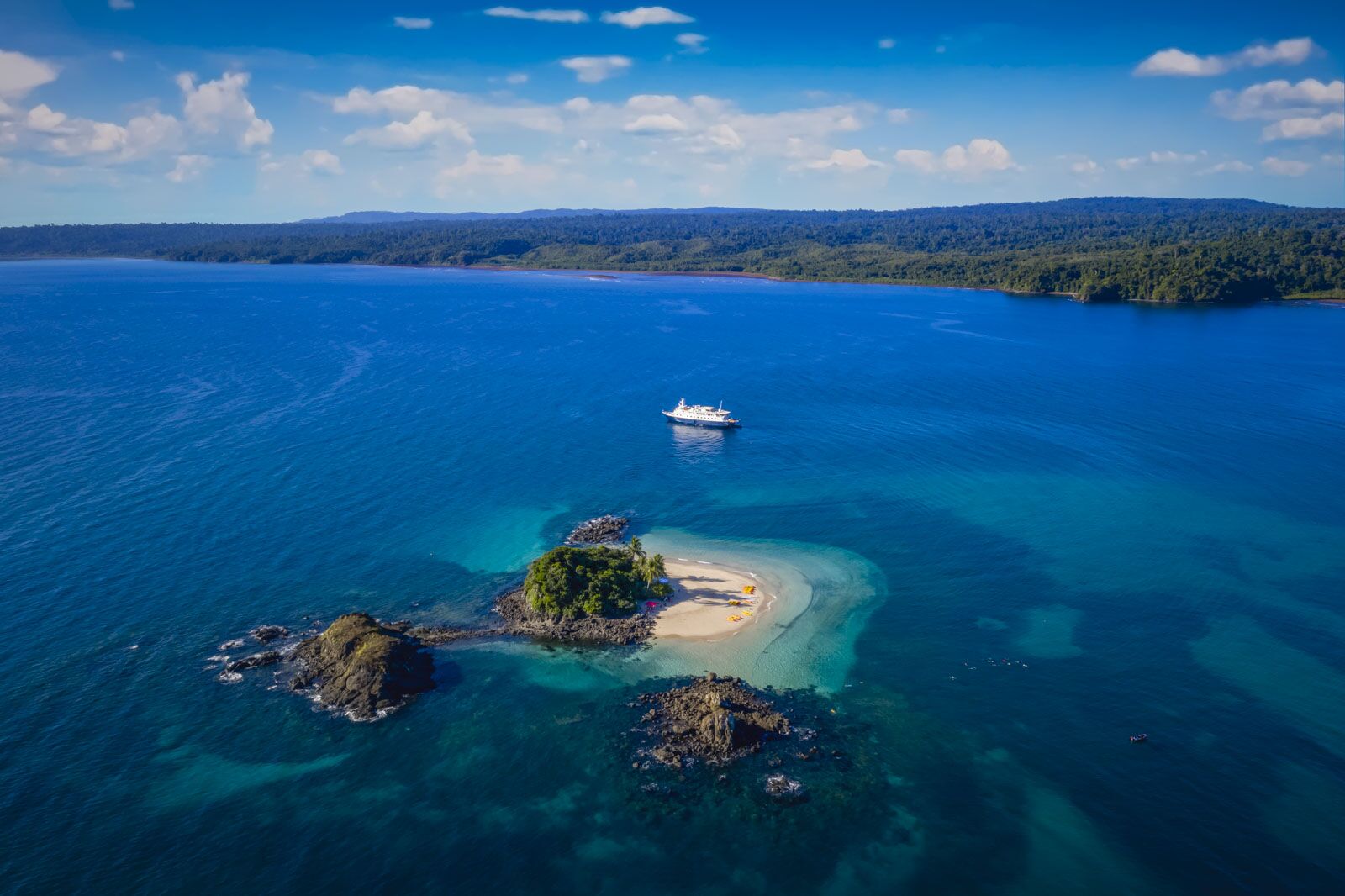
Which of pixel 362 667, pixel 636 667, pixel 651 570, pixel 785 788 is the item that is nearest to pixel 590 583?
pixel 651 570

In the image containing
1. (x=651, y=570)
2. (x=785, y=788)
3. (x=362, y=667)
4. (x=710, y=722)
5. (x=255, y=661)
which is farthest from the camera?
(x=651, y=570)

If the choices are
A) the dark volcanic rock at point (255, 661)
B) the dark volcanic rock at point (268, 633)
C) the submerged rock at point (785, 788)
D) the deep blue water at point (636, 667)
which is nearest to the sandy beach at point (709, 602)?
the deep blue water at point (636, 667)

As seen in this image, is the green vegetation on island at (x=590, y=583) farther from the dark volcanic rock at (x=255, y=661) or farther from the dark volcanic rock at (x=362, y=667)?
Result: the dark volcanic rock at (x=255, y=661)

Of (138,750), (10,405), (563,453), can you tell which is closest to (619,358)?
(563,453)

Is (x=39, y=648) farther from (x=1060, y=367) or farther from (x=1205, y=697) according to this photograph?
(x=1060, y=367)

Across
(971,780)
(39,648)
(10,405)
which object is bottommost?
(971,780)

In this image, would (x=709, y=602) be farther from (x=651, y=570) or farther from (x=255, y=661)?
(x=255, y=661)
